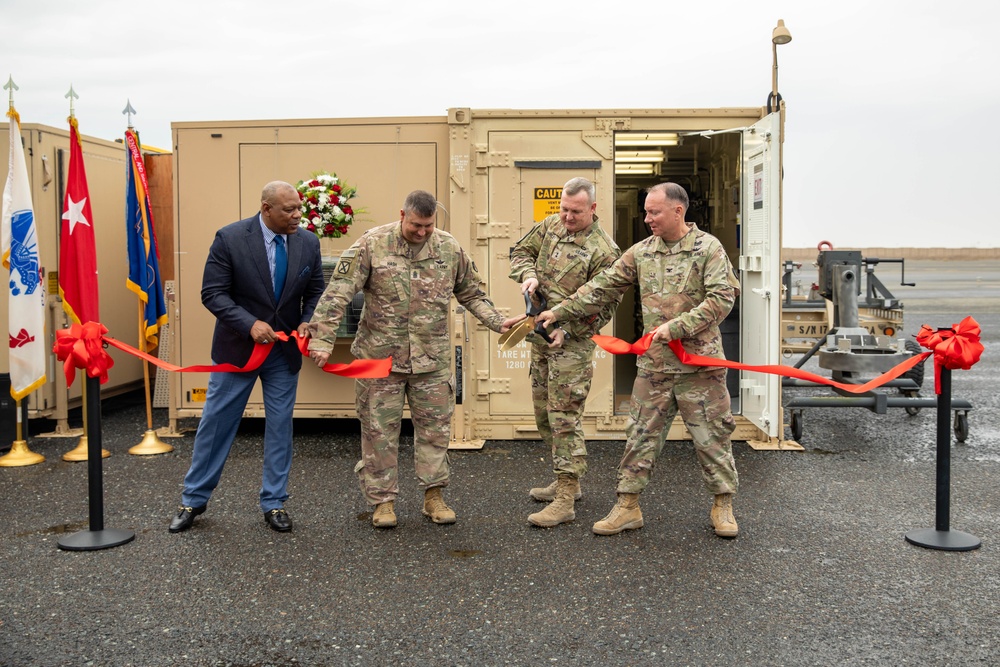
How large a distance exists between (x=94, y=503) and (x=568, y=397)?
2.60m

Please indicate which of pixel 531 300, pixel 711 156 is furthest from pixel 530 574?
pixel 711 156

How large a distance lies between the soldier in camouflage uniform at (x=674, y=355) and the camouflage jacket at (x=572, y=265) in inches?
10.8

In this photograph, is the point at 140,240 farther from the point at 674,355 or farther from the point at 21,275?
the point at 674,355

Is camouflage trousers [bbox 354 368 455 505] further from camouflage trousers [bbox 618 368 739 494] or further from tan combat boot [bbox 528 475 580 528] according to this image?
camouflage trousers [bbox 618 368 739 494]

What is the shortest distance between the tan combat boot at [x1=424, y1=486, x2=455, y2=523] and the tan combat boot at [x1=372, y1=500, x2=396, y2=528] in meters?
0.22

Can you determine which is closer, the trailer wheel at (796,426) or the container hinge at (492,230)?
the container hinge at (492,230)

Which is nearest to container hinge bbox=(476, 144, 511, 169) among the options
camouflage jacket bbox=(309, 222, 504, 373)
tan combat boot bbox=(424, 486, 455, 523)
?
camouflage jacket bbox=(309, 222, 504, 373)

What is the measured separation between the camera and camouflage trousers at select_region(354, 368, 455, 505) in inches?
202

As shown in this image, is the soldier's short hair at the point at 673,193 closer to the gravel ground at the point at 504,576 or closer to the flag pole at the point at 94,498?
the gravel ground at the point at 504,576

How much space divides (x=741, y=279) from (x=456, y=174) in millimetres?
2455

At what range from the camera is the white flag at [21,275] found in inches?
286

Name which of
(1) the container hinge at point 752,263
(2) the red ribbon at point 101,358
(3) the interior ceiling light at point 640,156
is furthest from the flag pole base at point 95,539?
(3) the interior ceiling light at point 640,156

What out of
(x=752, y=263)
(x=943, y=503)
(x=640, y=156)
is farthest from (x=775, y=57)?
(x=943, y=503)

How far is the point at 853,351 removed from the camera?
328 inches
